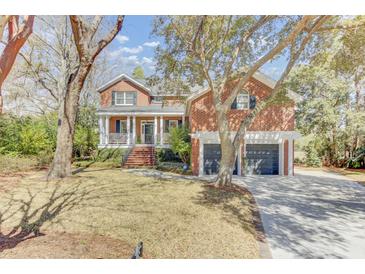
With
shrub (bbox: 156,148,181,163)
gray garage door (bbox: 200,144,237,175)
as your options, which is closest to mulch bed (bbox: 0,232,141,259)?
gray garage door (bbox: 200,144,237,175)

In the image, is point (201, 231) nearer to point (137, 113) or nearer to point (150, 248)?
point (150, 248)

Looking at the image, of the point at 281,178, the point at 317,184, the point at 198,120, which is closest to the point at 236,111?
the point at 198,120

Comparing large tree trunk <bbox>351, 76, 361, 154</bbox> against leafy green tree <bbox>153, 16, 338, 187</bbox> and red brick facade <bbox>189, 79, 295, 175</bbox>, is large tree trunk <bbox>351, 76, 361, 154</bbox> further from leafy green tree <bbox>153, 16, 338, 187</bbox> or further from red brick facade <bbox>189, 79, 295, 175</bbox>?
leafy green tree <bbox>153, 16, 338, 187</bbox>

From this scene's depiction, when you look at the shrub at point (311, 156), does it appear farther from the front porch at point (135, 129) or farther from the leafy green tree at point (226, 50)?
the leafy green tree at point (226, 50)

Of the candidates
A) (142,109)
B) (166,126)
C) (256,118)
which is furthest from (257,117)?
(142,109)

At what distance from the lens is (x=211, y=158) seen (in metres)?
9.80

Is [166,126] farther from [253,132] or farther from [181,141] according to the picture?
[253,132]

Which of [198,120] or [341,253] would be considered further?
[198,120]

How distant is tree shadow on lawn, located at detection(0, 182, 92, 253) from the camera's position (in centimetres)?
335

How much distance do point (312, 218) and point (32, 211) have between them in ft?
18.1

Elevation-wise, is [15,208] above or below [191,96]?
below

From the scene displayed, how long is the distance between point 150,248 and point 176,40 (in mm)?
5925

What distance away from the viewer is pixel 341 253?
3316 mm

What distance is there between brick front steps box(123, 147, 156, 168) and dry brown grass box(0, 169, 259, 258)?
5.93m
